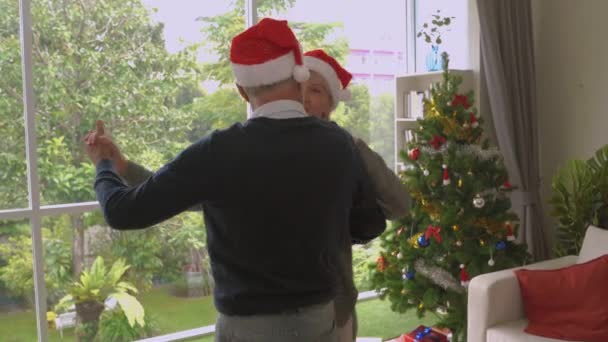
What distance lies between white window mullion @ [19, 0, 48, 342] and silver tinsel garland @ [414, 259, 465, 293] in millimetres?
2188

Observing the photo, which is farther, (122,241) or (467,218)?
(122,241)

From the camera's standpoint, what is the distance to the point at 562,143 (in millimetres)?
4148

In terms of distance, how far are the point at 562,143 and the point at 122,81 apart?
3.11 metres

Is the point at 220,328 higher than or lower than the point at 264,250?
lower

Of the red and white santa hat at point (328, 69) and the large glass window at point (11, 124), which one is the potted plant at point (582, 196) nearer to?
the red and white santa hat at point (328, 69)

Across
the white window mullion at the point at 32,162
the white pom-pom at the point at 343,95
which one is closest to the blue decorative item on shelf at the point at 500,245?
the white pom-pom at the point at 343,95

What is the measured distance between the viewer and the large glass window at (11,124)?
3.17 metres

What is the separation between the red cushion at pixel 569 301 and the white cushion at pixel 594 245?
5.6 inches

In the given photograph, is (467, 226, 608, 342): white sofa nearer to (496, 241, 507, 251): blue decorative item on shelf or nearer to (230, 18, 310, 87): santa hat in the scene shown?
(496, 241, 507, 251): blue decorative item on shelf

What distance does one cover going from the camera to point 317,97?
5.66 feet

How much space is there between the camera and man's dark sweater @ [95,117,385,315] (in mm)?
1134

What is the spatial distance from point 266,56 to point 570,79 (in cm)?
345

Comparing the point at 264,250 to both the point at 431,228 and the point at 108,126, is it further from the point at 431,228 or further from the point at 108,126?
the point at 108,126

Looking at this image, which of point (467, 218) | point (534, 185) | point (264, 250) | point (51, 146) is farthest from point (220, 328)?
point (534, 185)
